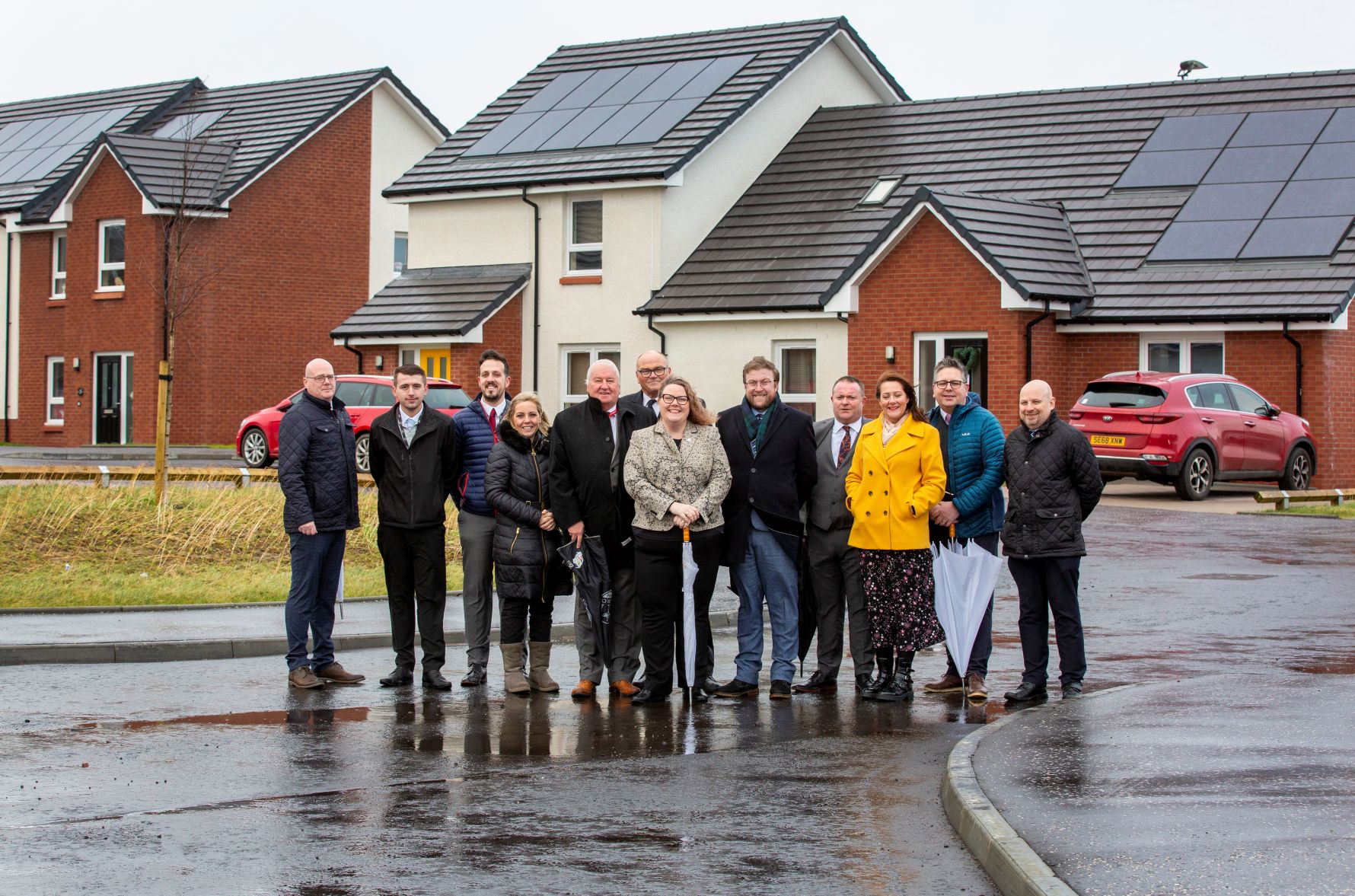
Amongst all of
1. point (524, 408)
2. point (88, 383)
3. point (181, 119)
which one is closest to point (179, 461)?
point (88, 383)

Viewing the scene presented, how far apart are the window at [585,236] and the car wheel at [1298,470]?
44.4ft

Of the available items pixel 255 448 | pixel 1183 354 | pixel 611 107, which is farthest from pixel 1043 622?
pixel 611 107

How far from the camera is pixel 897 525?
423 inches

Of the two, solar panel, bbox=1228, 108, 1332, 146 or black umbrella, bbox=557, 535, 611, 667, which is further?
solar panel, bbox=1228, 108, 1332, 146

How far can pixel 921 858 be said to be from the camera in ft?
22.9

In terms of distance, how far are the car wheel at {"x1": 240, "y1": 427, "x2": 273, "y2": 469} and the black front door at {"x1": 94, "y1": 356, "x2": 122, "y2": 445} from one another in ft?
39.7

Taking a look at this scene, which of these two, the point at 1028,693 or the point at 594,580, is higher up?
the point at 594,580

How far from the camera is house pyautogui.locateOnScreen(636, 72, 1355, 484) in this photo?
92.2 feet

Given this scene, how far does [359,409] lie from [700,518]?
20.1m

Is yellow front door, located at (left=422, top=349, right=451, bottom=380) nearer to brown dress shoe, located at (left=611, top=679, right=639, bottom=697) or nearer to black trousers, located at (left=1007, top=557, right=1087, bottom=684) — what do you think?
brown dress shoe, located at (left=611, top=679, right=639, bottom=697)

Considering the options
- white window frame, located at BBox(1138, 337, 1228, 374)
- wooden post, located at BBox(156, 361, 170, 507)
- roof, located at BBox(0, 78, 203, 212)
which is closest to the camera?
wooden post, located at BBox(156, 361, 170, 507)

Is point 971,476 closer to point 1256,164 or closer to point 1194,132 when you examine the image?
point 1256,164

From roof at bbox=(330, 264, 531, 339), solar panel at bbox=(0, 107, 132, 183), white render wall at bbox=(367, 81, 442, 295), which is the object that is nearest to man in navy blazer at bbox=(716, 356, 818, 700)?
roof at bbox=(330, 264, 531, 339)

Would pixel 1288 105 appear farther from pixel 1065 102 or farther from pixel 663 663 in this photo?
pixel 663 663
